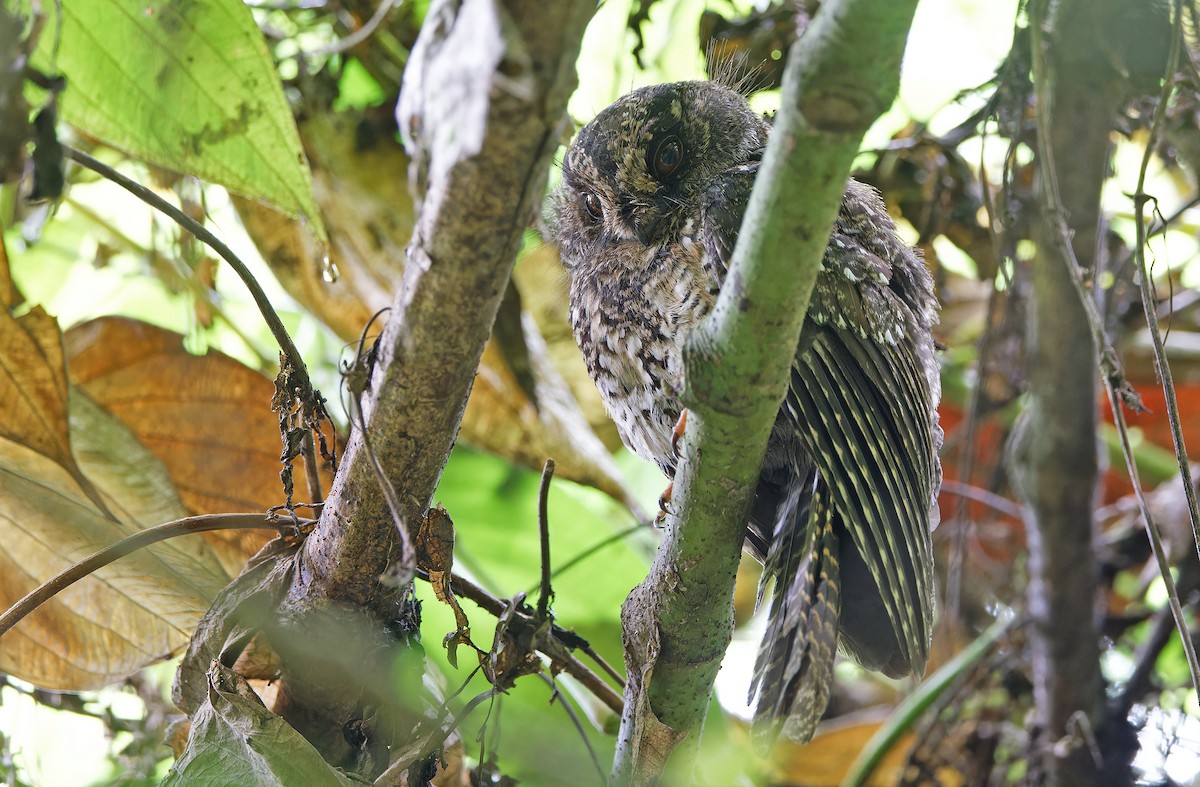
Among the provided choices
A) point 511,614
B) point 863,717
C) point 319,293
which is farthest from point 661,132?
point 863,717

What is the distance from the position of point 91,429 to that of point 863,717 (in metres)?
1.92

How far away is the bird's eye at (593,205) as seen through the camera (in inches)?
69.4

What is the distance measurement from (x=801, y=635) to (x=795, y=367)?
339 millimetres

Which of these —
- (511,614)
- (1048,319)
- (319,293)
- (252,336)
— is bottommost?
(511,614)

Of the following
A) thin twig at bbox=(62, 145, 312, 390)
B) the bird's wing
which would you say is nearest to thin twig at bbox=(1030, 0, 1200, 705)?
the bird's wing

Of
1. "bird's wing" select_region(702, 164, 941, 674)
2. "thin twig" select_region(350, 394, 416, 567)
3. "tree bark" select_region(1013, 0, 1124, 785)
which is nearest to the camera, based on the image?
"thin twig" select_region(350, 394, 416, 567)

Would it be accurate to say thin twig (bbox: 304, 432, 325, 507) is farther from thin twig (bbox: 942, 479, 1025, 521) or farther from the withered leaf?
thin twig (bbox: 942, 479, 1025, 521)

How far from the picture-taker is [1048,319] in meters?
1.86

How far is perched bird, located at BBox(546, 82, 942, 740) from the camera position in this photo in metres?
1.33

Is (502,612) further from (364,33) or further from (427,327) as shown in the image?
(364,33)

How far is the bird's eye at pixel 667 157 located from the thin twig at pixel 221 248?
830 mm

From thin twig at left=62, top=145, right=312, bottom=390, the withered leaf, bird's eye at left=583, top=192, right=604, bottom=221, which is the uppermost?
bird's eye at left=583, top=192, right=604, bottom=221

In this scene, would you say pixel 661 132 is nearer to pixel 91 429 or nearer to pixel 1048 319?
pixel 1048 319

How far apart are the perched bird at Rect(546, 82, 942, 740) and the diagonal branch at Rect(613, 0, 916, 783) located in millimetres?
221
